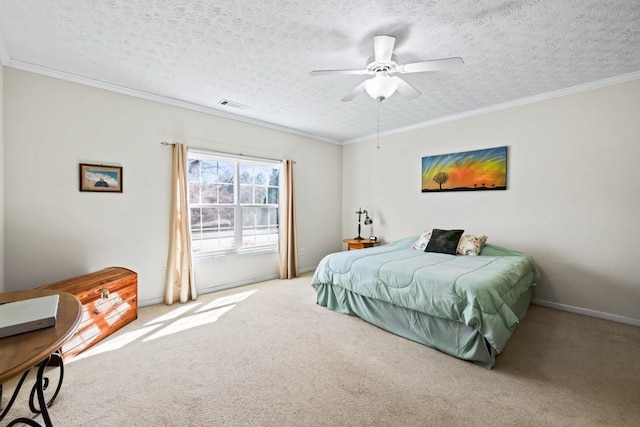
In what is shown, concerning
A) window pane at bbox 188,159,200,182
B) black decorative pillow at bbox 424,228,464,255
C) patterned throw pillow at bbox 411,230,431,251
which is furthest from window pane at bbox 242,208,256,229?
black decorative pillow at bbox 424,228,464,255

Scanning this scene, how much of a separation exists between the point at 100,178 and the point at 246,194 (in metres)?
1.87

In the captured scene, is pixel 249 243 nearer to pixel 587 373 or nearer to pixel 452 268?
pixel 452 268

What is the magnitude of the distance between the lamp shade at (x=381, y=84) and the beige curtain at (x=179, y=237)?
2.52 m

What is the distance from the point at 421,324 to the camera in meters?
2.57

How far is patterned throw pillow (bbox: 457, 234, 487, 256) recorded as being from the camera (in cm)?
Result: 355

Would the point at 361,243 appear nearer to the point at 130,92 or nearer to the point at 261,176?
the point at 261,176

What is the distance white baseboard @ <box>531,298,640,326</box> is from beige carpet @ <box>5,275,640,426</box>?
0.41 feet

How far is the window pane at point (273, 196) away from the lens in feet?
15.8

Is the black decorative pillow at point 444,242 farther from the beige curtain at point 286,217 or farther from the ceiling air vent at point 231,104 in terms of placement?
the ceiling air vent at point 231,104

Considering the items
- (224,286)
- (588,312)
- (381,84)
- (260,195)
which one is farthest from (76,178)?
(588,312)

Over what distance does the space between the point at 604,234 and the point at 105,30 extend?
5106 millimetres

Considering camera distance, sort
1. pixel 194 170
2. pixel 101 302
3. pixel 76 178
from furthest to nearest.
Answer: pixel 194 170, pixel 76 178, pixel 101 302

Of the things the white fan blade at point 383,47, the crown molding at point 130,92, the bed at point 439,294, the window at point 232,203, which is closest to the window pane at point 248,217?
the window at point 232,203

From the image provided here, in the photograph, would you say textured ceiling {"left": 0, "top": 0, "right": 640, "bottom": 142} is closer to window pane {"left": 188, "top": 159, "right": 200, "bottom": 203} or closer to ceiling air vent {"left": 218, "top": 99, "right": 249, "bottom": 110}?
ceiling air vent {"left": 218, "top": 99, "right": 249, "bottom": 110}
